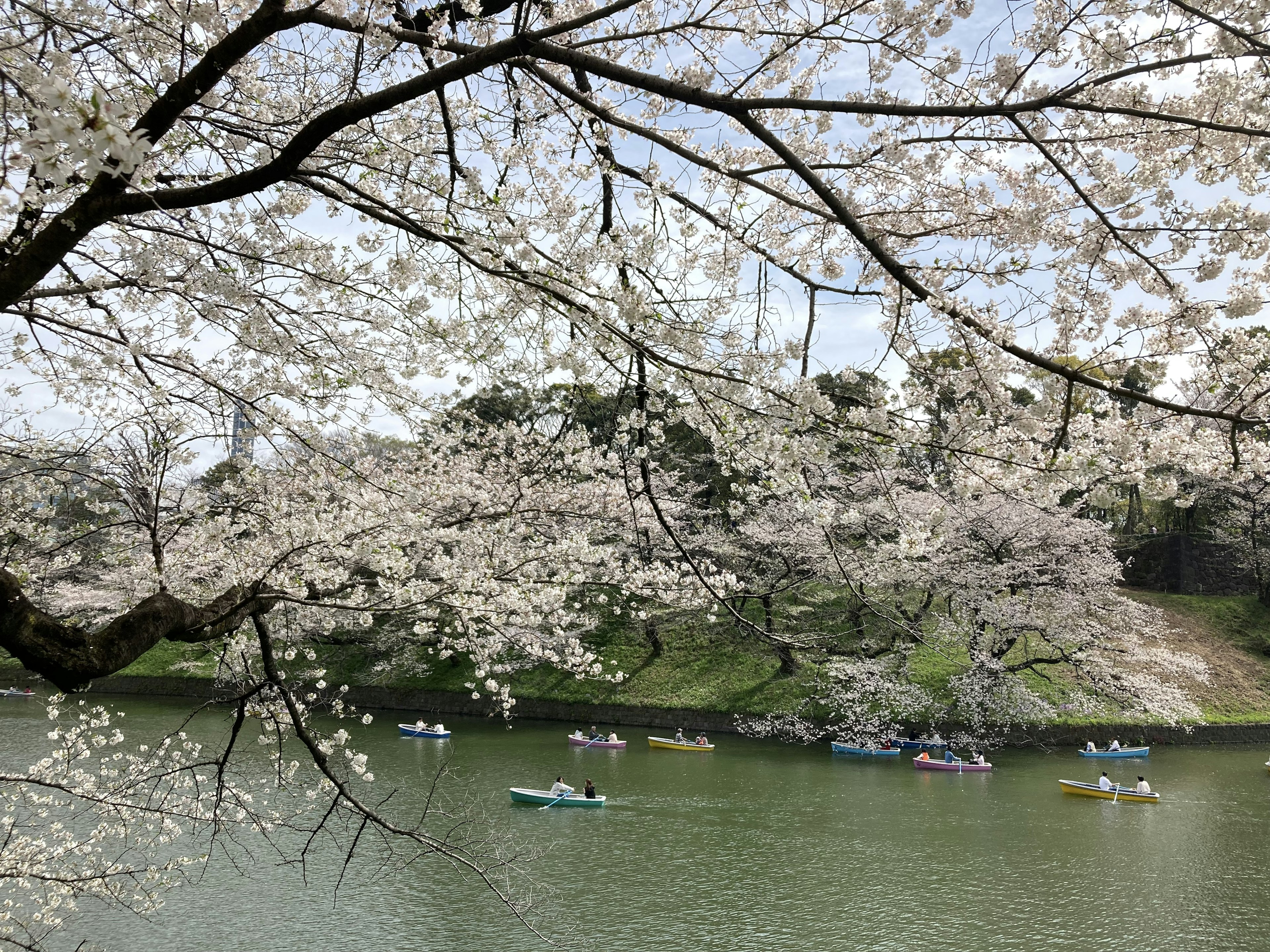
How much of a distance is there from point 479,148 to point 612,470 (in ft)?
31.5

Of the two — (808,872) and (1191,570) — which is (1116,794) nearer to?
(808,872)

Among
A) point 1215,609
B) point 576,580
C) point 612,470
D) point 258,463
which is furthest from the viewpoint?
point 1215,609

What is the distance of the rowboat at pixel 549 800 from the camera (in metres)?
11.4

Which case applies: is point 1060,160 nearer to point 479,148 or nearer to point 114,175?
point 479,148

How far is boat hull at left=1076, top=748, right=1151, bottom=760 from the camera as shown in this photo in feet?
49.5

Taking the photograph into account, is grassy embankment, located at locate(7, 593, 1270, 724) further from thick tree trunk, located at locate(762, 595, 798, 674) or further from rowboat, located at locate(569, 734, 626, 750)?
rowboat, located at locate(569, 734, 626, 750)

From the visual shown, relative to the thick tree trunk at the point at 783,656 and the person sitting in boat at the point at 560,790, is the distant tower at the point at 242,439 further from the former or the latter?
the thick tree trunk at the point at 783,656

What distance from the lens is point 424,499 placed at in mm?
6070

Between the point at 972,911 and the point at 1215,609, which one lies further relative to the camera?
the point at 1215,609

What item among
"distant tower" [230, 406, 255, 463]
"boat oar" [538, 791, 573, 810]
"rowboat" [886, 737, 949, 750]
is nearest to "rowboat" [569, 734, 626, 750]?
"boat oar" [538, 791, 573, 810]

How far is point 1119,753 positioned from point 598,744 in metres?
9.96

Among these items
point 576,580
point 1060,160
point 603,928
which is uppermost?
point 1060,160

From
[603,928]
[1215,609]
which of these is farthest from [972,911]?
[1215,609]

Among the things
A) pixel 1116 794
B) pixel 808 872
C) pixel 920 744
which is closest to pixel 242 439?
pixel 808 872
